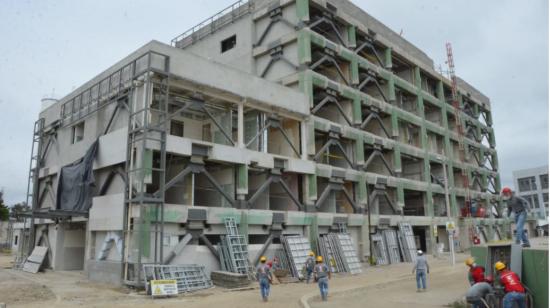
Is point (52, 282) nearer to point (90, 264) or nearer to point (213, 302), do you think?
point (90, 264)

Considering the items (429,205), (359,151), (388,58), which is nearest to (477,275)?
(359,151)

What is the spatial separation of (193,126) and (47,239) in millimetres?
12428

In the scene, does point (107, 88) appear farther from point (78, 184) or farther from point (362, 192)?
point (362, 192)

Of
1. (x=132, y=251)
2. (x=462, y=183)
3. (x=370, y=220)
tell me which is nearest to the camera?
(x=132, y=251)

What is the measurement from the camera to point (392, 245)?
3478cm

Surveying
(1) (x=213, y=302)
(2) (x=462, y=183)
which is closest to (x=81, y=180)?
(1) (x=213, y=302)

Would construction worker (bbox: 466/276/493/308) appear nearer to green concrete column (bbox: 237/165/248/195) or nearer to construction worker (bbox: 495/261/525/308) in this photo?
construction worker (bbox: 495/261/525/308)

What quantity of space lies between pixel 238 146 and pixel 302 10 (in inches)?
501

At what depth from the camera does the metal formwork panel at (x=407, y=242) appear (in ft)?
117

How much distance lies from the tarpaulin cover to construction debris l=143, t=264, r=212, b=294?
24.3ft

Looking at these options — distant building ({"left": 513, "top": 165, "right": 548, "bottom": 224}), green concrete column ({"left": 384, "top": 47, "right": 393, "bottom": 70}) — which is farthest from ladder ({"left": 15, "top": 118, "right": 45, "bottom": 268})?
distant building ({"left": 513, "top": 165, "right": 548, "bottom": 224})

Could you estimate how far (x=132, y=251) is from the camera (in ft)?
65.9

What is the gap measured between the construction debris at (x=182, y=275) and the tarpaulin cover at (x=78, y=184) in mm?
7402

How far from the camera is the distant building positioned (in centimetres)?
8725
